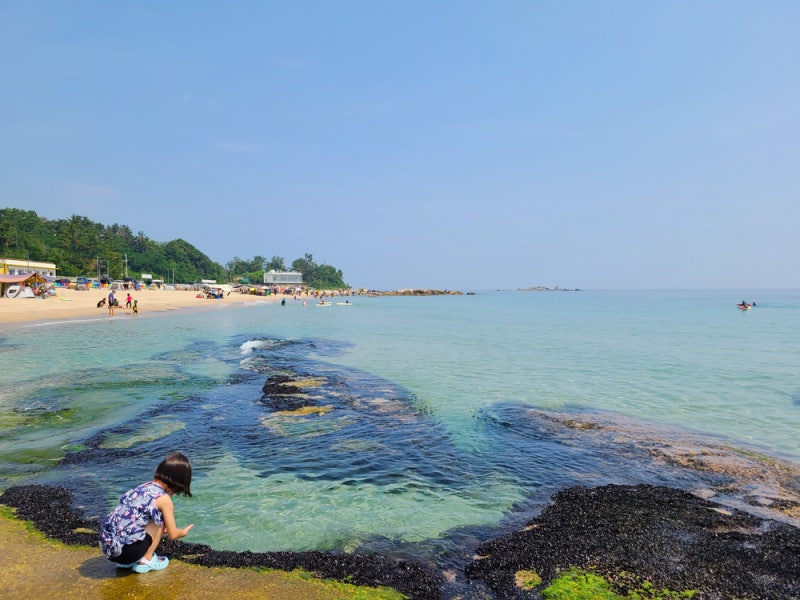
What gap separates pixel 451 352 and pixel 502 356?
11.6 feet

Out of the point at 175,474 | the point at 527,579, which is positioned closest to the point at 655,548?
the point at 527,579

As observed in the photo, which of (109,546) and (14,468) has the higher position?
(109,546)

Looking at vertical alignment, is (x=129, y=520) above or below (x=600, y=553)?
above

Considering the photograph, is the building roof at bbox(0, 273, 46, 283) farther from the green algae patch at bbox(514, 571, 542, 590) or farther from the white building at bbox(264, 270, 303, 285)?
the white building at bbox(264, 270, 303, 285)

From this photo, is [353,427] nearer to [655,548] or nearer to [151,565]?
[151,565]

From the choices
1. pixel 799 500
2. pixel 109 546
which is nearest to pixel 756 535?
pixel 799 500

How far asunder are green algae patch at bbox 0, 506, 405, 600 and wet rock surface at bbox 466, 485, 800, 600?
1926 millimetres

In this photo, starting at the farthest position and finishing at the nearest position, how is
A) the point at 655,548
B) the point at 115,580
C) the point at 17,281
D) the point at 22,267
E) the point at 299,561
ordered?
the point at 22,267
the point at 17,281
the point at 655,548
the point at 299,561
the point at 115,580

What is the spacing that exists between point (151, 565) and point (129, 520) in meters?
0.68

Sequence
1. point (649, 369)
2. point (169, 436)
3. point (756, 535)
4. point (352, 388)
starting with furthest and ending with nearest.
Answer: point (649, 369) < point (352, 388) < point (169, 436) < point (756, 535)

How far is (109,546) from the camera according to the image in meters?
5.00

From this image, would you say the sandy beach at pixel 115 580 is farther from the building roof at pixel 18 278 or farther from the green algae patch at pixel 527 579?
the building roof at pixel 18 278

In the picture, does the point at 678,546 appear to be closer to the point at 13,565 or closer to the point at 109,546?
the point at 109,546

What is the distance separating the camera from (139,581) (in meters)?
5.02
